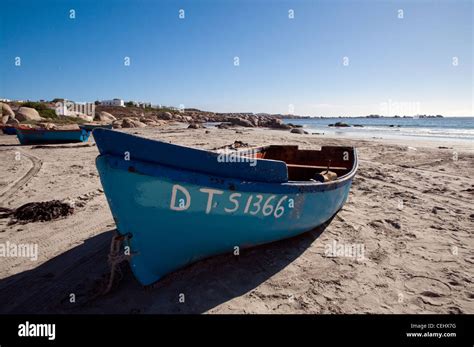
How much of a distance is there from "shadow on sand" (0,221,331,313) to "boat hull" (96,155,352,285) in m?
0.21

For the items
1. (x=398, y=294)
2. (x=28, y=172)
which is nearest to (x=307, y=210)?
(x=398, y=294)

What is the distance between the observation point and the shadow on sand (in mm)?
2986

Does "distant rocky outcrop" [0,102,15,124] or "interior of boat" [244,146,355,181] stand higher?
"distant rocky outcrop" [0,102,15,124]

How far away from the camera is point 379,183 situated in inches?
339

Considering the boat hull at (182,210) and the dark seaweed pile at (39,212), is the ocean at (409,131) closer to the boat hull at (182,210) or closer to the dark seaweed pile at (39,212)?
the boat hull at (182,210)

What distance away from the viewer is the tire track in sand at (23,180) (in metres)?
6.61

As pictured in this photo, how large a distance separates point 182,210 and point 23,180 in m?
7.41

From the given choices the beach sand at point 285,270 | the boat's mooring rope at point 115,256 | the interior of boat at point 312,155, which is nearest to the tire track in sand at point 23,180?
the beach sand at point 285,270

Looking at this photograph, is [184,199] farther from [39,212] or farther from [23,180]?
[23,180]

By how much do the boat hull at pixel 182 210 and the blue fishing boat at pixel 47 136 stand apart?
16.2 meters

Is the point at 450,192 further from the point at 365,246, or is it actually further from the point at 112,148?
the point at 112,148
